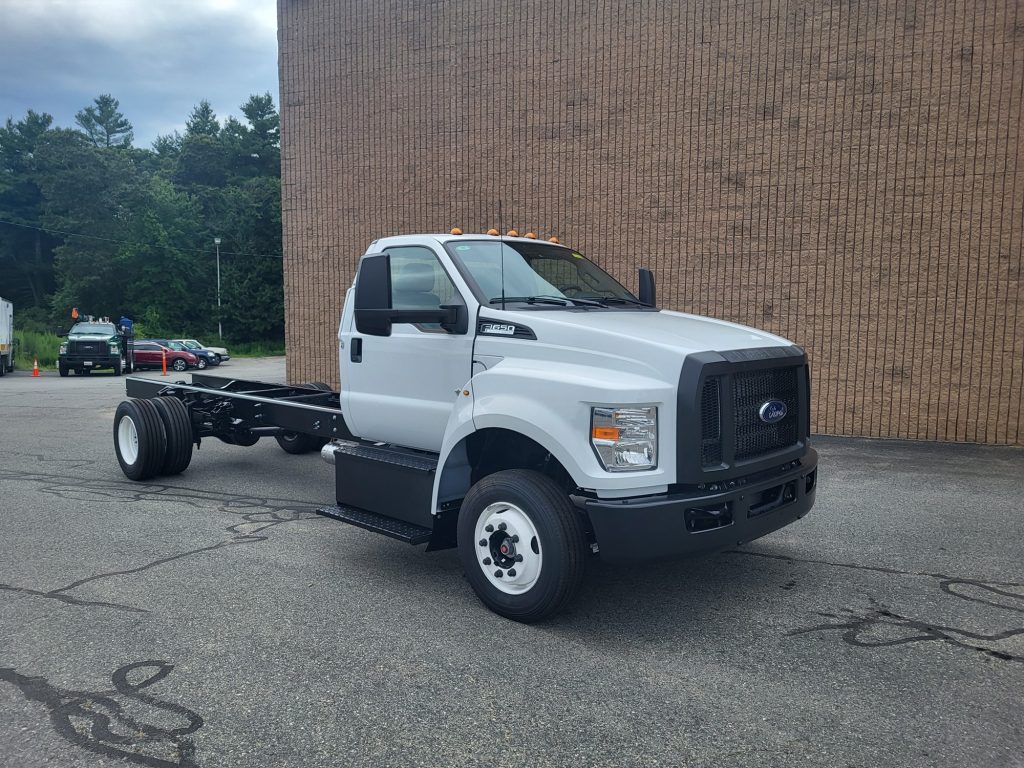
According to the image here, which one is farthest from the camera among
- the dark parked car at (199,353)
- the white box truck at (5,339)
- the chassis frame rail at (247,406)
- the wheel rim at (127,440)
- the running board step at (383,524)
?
the dark parked car at (199,353)

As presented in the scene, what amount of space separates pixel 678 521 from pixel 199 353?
122 ft

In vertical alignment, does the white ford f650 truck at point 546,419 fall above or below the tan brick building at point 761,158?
below

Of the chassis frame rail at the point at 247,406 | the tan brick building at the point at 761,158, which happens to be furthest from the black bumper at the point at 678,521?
the tan brick building at the point at 761,158

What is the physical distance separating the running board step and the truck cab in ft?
0.18

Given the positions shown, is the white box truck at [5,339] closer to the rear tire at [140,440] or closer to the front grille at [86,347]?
the front grille at [86,347]

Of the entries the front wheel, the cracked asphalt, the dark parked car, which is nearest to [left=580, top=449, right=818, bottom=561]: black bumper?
the front wheel

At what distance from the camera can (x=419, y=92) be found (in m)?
13.7

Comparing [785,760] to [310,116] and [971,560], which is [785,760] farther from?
[310,116]

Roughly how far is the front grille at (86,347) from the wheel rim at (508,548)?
27828mm

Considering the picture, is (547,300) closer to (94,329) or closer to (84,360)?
(84,360)

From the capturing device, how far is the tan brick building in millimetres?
10422

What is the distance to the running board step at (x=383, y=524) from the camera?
192 inches

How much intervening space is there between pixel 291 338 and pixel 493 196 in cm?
490

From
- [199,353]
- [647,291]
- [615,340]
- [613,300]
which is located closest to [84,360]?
[199,353]
